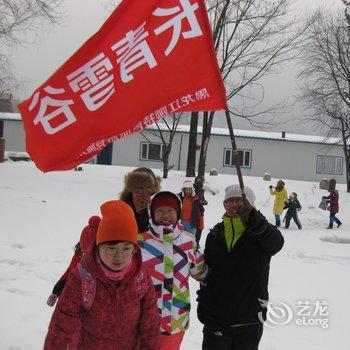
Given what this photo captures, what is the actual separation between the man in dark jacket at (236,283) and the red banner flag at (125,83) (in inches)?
34.6

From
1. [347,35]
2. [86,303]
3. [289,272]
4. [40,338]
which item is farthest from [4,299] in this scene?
[347,35]

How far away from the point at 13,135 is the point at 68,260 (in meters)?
35.0

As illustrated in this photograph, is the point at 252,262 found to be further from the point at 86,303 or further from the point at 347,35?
the point at 347,35

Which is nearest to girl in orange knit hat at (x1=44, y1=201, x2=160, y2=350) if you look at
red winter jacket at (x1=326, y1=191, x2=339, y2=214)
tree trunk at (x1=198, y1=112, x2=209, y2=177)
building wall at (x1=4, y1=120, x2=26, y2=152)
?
red winter jacket at (x1=326, y1=191, x2=339, y2=214)

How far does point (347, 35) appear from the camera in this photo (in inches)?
1099

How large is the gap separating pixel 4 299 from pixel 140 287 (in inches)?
143

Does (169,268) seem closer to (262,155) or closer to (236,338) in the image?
(236,338)

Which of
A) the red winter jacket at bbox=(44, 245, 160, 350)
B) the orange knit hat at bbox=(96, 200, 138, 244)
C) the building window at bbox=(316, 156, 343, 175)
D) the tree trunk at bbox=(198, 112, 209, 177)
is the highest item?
the building window at bbox=(316, 156, 343, 175)

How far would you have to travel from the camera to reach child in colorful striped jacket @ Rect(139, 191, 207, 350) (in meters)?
3.36

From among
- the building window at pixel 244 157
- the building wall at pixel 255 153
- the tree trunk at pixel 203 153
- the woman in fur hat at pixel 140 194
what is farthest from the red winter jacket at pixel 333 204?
the building window at pixel 244 157

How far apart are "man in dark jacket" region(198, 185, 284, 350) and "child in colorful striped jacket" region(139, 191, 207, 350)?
0.64ft

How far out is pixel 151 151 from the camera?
40344 millimetres

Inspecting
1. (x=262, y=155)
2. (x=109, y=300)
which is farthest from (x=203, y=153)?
(x=109, y=300)

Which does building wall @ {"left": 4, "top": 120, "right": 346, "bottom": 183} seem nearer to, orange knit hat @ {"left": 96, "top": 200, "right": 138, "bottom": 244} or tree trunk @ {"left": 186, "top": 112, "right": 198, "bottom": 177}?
tree trunk @ {"left": 186, "top": 112, "right": 198, "bottom": 177}
